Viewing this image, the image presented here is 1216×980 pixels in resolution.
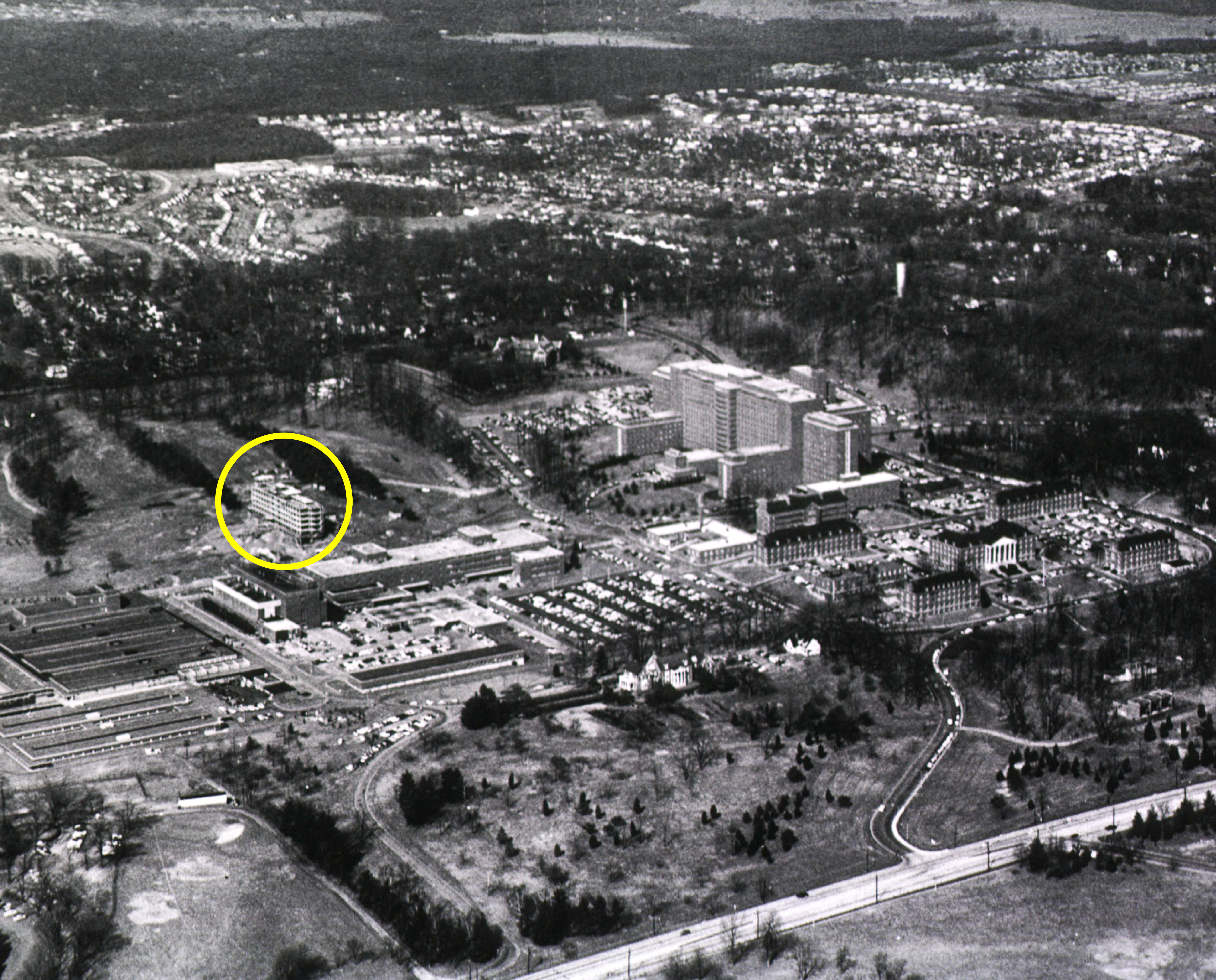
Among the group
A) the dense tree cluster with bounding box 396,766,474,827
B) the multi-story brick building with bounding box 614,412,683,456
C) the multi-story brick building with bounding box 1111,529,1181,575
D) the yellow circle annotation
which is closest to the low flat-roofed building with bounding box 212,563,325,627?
the yellow circle annotation

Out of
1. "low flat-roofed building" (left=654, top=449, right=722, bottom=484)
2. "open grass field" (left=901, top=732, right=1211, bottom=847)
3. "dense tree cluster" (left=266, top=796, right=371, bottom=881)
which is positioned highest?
"dense tree cluster" (left=266, top=796, right=371, bottom=881)

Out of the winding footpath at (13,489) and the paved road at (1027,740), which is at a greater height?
the paved road at (1027,740)

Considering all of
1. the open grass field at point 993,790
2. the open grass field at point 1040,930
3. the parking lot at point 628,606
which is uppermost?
the open grass field at point 1040,930

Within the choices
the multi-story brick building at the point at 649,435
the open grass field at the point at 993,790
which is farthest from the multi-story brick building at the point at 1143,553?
the multi-story brick building at the point at 649,435

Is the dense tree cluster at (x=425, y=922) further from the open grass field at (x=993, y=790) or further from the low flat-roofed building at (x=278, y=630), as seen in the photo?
the low flat-roofed building at (x=278, y=630)

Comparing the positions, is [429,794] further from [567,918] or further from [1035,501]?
[1035,501]

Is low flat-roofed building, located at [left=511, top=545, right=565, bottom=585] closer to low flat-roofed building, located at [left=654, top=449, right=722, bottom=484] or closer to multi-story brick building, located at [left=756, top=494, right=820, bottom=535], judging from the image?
multi-story brick building, located at [left=756, top=494, right=820, bottom=535]

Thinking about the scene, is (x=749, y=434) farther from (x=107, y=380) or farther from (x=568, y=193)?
(x=568, y=193)
